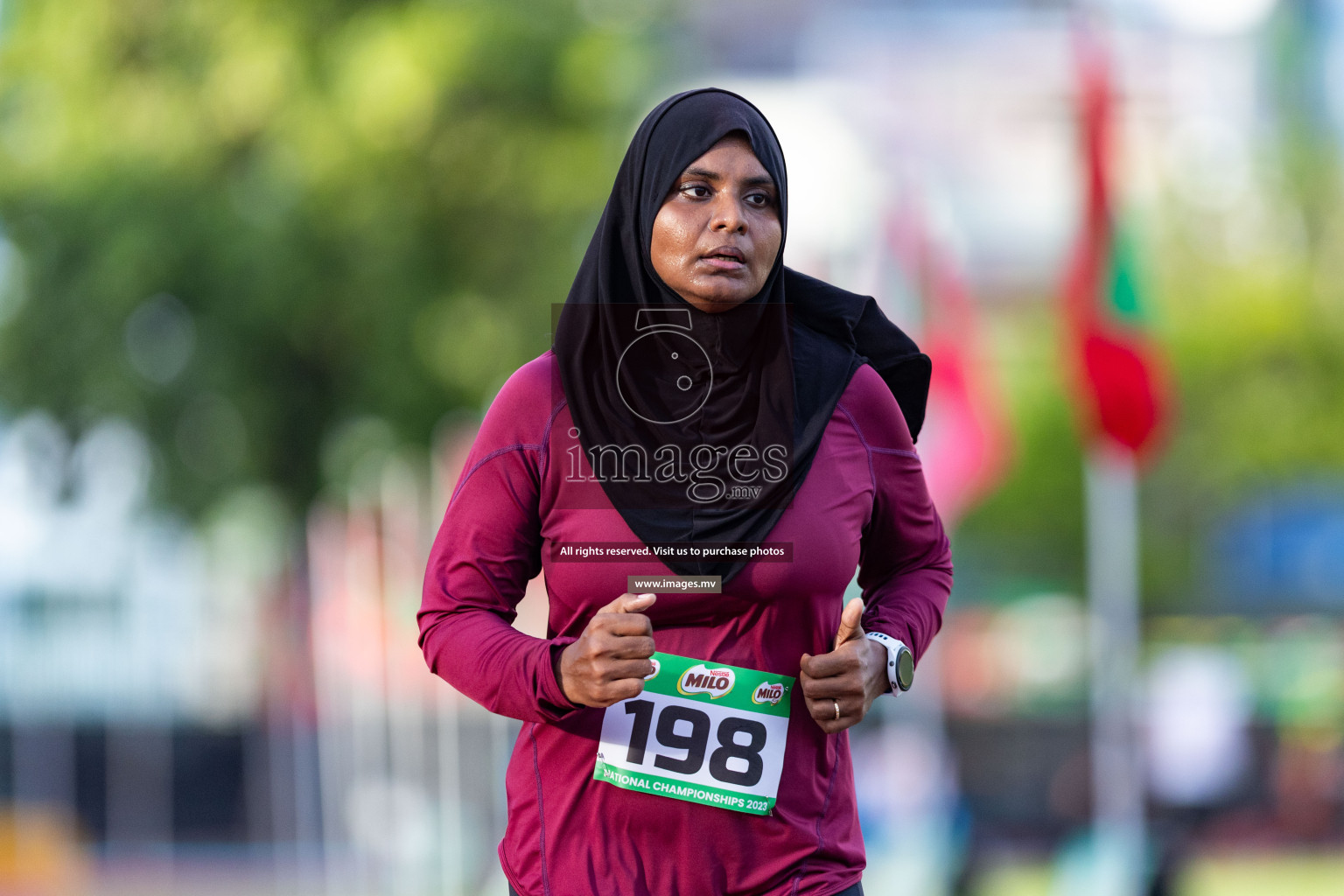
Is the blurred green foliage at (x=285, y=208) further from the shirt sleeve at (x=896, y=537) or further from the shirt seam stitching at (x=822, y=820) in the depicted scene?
the shirt seam stitching at (x=822, y=820)

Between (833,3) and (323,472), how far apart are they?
41002 mm

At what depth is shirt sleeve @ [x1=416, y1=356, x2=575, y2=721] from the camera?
248 cm

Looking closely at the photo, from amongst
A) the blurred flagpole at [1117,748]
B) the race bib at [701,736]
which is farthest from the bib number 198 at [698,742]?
the blurred flagpole at [1117,748]

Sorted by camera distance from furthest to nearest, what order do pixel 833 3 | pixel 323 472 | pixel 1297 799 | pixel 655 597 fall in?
1. pixel 833 3
2. pixel 323 472
3. pixel 1297 799
4. pixel 655 597

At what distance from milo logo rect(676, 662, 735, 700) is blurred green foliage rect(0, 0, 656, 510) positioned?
14.6 meters

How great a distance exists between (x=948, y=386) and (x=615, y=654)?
9305 mm

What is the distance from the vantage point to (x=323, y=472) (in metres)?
17.7

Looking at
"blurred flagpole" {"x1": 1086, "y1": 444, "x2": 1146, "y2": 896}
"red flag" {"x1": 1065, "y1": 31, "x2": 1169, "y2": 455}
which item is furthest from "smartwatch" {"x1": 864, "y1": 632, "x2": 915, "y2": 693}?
"red flag" {"x1": 1065, "y1": 31, "x2": 1169, "y2": 455}

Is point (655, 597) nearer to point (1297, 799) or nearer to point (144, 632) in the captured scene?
point (1297, 799)

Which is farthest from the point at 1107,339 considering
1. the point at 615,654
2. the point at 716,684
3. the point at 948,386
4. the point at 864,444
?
the point at 615,654

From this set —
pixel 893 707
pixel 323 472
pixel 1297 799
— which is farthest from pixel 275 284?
pixel 1297 799

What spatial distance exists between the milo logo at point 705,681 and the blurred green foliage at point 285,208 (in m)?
14.6

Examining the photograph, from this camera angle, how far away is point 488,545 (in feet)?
8.36

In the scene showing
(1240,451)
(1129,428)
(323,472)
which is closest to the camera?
(1129,428)
